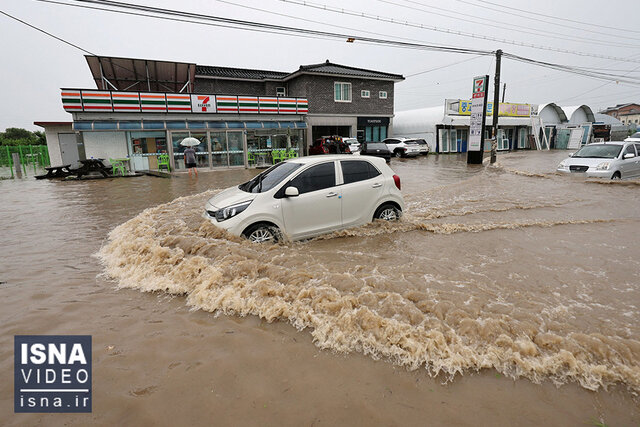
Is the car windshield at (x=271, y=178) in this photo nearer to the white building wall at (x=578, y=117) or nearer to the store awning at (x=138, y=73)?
the store awning at (x=138, y=73)

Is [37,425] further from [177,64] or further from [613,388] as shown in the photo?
[177,64]

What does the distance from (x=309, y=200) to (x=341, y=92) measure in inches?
947

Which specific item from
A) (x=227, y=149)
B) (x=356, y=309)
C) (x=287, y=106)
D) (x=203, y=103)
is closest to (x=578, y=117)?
(x=287, y=106)

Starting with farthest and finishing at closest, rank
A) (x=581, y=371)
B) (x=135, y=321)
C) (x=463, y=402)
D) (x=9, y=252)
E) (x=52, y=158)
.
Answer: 1. (x=52, y=158)
2. (x=9, y=252)
3. (x=135, y=321)
4. (x=581, y=371)
5. (x=463, y=402)

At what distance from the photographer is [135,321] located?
3627mm

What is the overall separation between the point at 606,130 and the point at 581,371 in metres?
48.5

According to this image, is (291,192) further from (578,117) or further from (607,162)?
(578,117)

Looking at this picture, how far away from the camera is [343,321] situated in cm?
347

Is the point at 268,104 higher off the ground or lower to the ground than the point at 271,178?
higher

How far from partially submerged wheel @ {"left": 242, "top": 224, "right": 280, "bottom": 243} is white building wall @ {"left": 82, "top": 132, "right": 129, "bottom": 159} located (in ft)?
53.5

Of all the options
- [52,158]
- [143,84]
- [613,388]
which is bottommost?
[613,388]

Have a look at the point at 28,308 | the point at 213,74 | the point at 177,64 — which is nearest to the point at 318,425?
the point at 28,308

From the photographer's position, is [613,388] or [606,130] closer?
[613,388]

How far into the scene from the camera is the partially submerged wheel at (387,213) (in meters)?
6.74
